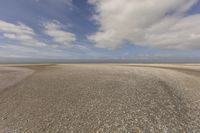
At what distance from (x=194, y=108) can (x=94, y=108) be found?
7062mm

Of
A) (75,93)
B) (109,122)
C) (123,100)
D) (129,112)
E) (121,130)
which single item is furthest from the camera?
(75,93)

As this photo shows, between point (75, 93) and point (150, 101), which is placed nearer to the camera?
point (150, 101)

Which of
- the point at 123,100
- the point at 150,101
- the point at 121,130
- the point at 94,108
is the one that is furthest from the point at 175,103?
the point at 94,108

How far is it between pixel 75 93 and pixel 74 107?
9.32ft

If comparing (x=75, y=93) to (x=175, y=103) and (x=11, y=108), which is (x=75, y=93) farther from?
(x=175, y=103)

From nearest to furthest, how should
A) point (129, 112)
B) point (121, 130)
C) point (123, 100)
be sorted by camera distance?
point (121, 130)
point (129, 112)
point (123, 100)

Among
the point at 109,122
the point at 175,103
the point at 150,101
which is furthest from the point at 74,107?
the point at 175,103

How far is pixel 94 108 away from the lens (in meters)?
8.20

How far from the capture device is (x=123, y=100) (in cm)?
939

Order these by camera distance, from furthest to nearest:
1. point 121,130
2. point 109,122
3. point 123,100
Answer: point 123,100
point 109,122
point 121,130

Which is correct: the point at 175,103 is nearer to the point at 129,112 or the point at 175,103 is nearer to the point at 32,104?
the point at 129,112

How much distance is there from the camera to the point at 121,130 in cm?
595

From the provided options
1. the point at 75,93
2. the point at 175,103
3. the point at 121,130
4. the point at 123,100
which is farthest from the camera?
the point at 75,93

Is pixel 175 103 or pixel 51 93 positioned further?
pixel 51 93
